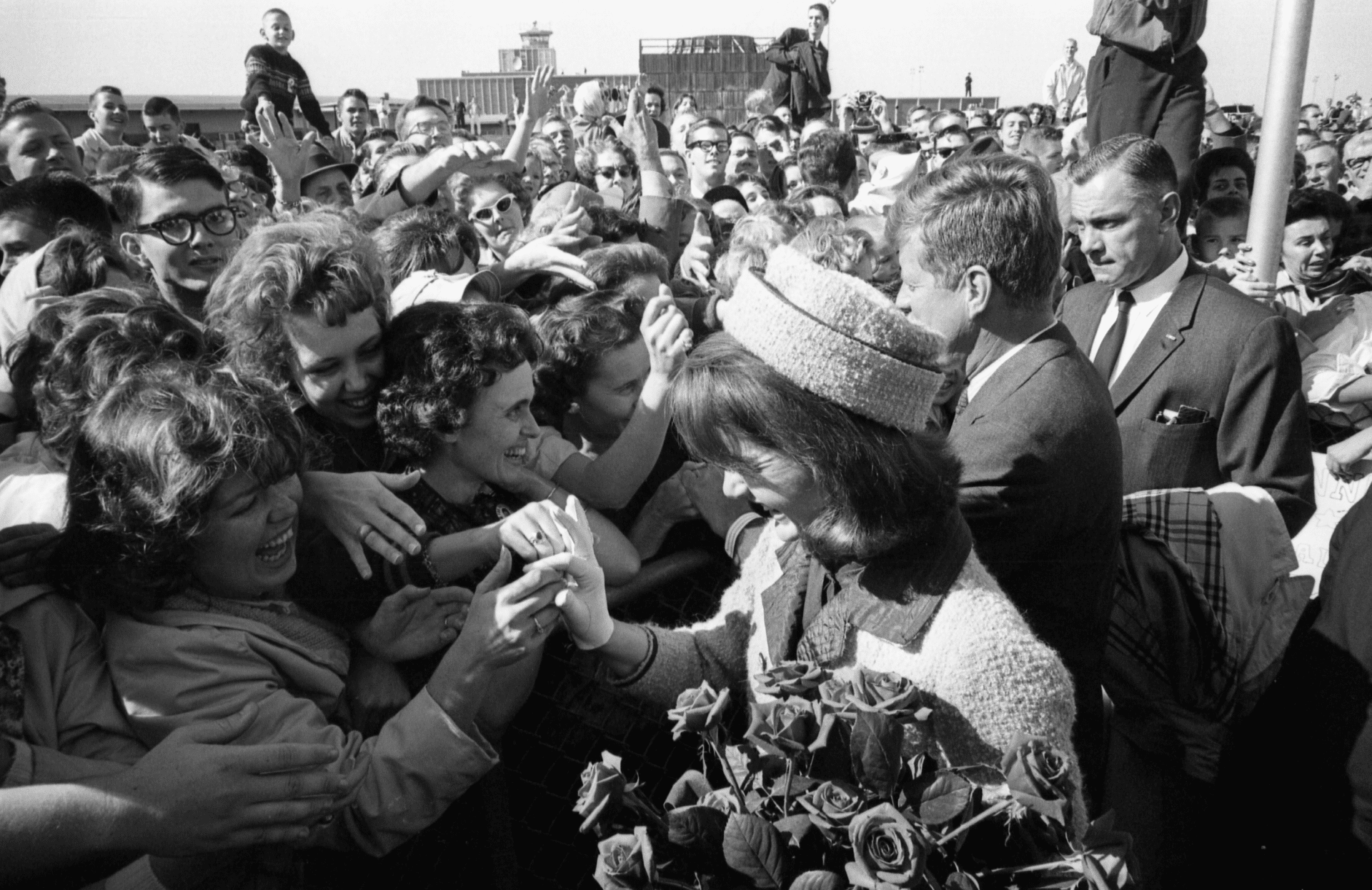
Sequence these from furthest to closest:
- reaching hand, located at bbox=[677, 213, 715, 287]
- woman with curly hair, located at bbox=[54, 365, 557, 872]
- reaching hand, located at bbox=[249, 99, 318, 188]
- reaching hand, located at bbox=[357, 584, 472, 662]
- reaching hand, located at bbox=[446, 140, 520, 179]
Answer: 1. reaching hand, located at bbox=[249, 99, 318, 188]
2. reaching hand, located at bbox=[677, 213, 715, 287]
3. reaching hand, located at bbox=[446, 140, 520, 179]
4. reaching hand, located at bbox=[357, 584, 472, 662]
5. woman with curly hair, located at bbox=[54, 365, 557, 872]

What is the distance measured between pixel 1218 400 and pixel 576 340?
2092mm

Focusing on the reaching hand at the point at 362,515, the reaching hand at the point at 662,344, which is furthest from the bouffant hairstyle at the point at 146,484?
the reaching hand at the point at 662,344

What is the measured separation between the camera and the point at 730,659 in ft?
7.45

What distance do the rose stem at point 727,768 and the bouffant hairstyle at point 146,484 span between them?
108 centimetres

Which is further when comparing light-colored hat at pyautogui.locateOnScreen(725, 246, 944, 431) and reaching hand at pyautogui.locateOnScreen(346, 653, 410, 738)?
reaching hand at pyautogui.locateOnScreen(346, 653, 410, 738)

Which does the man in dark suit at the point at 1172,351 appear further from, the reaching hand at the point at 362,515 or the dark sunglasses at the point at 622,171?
the dark sunglasses at the point at 622,171

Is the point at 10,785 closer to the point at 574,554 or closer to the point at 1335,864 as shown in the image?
the point at 574,554

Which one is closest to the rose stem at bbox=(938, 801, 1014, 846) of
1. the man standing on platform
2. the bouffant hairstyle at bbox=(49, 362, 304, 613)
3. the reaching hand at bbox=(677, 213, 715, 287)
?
the bouffant hairstyle at bbox=(49, 362, 304, 613)

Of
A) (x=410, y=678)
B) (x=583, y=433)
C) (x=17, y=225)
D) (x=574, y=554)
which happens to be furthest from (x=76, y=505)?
(x=17, y=225)

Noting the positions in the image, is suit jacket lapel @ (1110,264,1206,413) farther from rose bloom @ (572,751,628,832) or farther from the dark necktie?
rose bloom @ (572,751,628,832)

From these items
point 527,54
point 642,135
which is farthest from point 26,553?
point 527,54

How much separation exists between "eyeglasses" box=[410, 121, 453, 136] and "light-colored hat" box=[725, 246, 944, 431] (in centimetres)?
681

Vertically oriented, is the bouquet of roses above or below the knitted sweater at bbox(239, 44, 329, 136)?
below

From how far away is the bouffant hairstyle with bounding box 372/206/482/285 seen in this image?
3.65 meters
